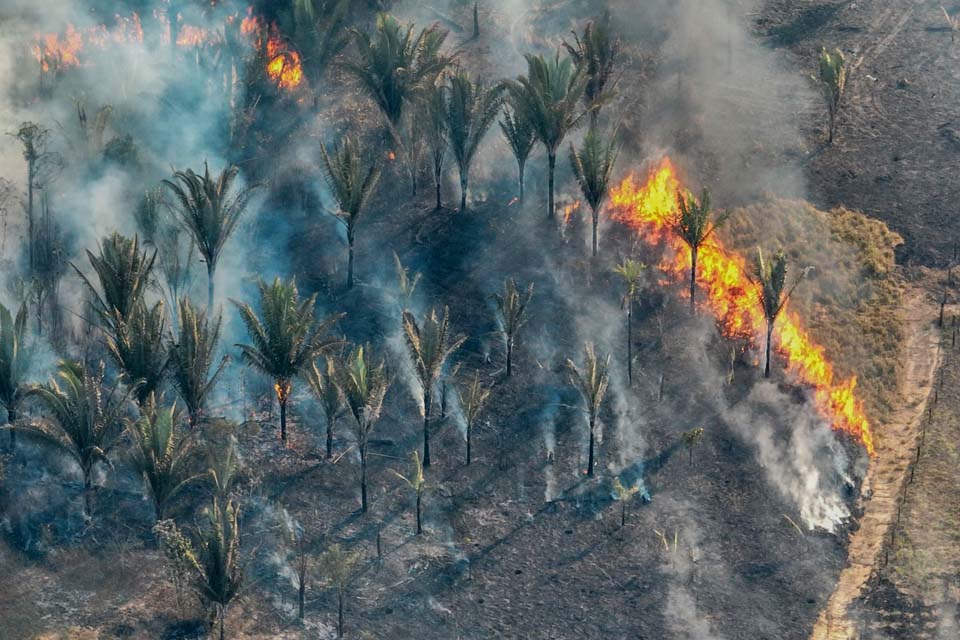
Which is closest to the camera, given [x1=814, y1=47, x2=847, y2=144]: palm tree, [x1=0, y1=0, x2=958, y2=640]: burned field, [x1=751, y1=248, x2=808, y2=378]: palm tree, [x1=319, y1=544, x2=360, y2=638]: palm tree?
[x1=319, y1=544, x2=360, y2=638]: palm tree

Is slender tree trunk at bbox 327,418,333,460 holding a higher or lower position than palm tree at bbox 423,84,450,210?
lower

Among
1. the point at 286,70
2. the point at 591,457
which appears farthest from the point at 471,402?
the point at 286,70

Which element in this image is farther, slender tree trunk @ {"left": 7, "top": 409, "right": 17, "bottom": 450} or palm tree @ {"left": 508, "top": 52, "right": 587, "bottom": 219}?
palm tree @ {"left": 508, "top": 52, "right": 587, "bottom": 219}

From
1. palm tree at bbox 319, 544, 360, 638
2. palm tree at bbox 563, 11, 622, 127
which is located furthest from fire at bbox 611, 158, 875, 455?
palm tree at bbox 319, 544, 360, 638

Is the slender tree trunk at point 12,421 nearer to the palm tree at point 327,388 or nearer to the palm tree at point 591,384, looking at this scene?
the palm tree at point 327,388

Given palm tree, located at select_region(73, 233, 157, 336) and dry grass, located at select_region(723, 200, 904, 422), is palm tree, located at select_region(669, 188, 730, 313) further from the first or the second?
palm tree, located at select_region(73, 233, 157, 336)

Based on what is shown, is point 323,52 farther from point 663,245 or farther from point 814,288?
point 814,288

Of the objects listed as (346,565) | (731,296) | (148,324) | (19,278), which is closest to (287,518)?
(346,565)
